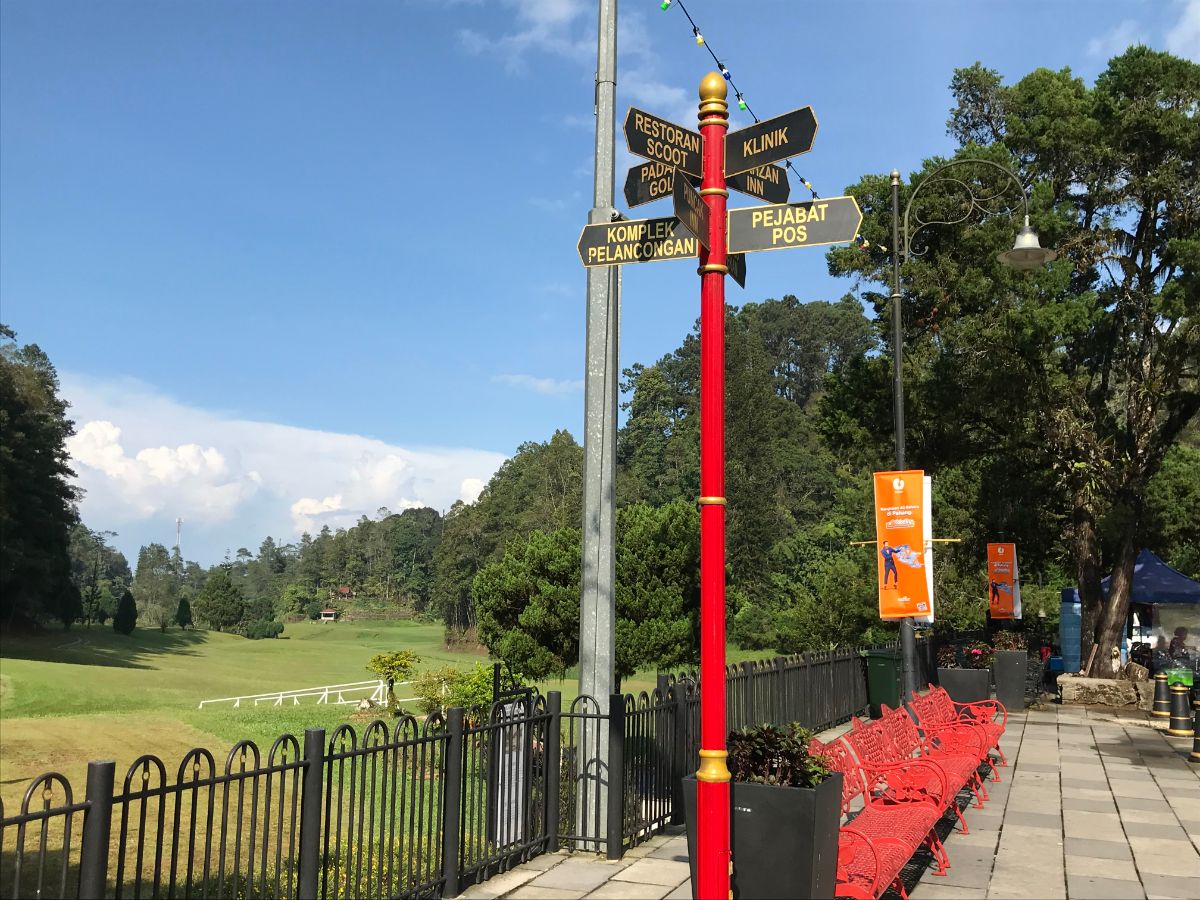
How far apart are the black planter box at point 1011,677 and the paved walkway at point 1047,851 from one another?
6.94 m

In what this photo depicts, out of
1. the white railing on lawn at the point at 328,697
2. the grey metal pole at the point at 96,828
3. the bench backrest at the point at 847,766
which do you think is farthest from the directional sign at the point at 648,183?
the white railing on lawn at the point at 328,697

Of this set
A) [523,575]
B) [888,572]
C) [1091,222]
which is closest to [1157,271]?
[1091,222]

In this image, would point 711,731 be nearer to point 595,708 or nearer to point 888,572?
point 595,708

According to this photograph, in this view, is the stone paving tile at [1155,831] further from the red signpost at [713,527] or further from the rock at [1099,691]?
the rock at [1099,691]

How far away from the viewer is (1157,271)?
867 inches

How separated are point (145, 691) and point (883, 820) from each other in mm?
47037

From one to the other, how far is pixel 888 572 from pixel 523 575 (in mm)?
13716

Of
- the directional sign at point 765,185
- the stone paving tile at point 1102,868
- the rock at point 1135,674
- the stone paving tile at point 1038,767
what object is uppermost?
the directional sign at point 765,185

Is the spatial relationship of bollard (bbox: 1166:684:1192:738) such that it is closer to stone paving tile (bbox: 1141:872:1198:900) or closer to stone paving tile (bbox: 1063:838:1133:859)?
stone paving tile (bbox: 1063:838:1133:859)

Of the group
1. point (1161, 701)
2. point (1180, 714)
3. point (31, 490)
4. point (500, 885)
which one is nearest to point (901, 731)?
point (500, 885)

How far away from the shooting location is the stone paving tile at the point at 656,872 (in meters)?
7.26

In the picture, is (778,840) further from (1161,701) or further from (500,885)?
(1161,701)

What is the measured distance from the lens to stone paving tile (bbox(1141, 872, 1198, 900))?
7.10m

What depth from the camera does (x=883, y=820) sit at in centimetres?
696
